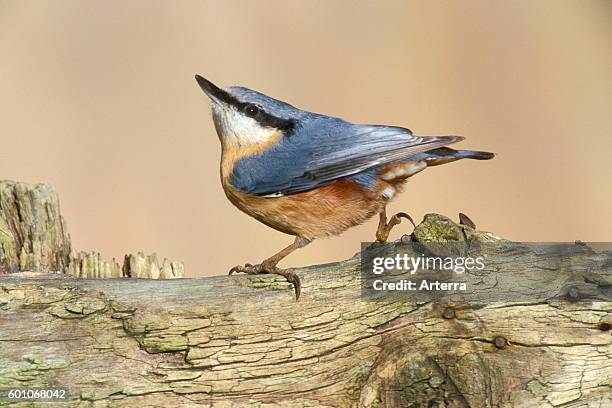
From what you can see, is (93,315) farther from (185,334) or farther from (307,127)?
(307,127)

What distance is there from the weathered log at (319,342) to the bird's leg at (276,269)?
3cm

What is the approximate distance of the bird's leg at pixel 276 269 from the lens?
6.51 feet

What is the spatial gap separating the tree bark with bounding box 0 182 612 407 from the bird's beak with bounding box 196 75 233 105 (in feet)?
3.16

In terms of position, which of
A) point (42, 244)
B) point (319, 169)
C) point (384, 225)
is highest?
point (319, 169)

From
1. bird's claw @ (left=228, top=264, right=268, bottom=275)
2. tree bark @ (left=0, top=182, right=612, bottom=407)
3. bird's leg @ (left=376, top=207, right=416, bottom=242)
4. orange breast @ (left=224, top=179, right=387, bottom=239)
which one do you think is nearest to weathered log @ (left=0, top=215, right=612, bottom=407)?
tree bark @ (left=0, top=182, right=612, bottom=407)

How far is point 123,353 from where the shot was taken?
6.22 ft

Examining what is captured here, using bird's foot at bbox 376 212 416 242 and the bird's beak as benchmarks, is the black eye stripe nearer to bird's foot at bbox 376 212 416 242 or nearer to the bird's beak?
the bird's beak

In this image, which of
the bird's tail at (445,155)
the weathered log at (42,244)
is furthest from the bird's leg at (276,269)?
the bird's tail at (445,155)

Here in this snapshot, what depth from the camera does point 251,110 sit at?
2.78m

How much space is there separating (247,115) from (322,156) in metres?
0.32

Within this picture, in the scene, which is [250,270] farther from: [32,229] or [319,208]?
[32,229]

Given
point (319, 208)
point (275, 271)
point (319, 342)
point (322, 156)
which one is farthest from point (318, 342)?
point (322, 156)

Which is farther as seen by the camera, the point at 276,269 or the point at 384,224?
the point at 384,224

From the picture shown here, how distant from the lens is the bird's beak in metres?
2.77
